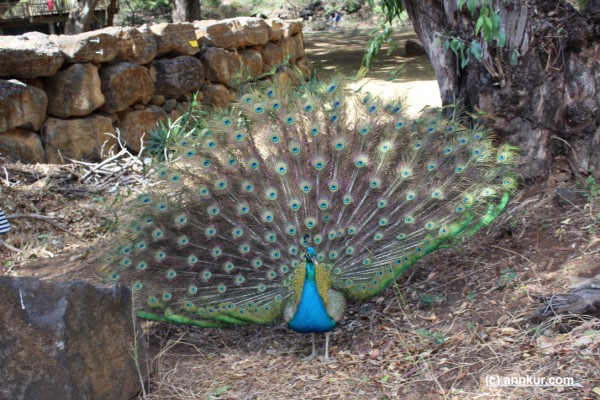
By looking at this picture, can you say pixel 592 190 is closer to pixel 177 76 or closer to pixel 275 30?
pixel 177 76

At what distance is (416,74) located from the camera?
49.3ft

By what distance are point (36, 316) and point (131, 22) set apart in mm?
24956

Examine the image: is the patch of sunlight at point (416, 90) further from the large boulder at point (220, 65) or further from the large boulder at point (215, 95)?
the large boulder at point (215, 95)

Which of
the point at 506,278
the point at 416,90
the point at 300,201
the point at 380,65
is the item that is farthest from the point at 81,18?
the point at 506,278

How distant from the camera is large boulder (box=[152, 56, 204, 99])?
976 cm

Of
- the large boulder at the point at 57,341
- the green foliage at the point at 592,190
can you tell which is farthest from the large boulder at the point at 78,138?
the green foliage at the point at 592,190

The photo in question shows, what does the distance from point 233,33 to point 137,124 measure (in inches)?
112

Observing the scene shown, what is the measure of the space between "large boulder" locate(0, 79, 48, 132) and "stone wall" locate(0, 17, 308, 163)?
12 mm

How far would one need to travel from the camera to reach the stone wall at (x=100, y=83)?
7.99 meters

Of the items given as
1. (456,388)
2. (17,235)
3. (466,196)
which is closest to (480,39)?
(466,196)

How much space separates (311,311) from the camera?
441 centimetres

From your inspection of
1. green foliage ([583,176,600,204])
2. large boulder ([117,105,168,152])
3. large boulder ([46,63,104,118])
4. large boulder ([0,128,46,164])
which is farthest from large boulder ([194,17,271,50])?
green foliage ([583,176,600,204])

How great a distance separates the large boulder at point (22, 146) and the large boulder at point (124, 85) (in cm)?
108

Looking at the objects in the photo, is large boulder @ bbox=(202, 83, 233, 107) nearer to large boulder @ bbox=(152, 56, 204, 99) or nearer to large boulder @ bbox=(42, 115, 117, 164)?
large boulder @ bbox=(152, 56, 204, 99)
